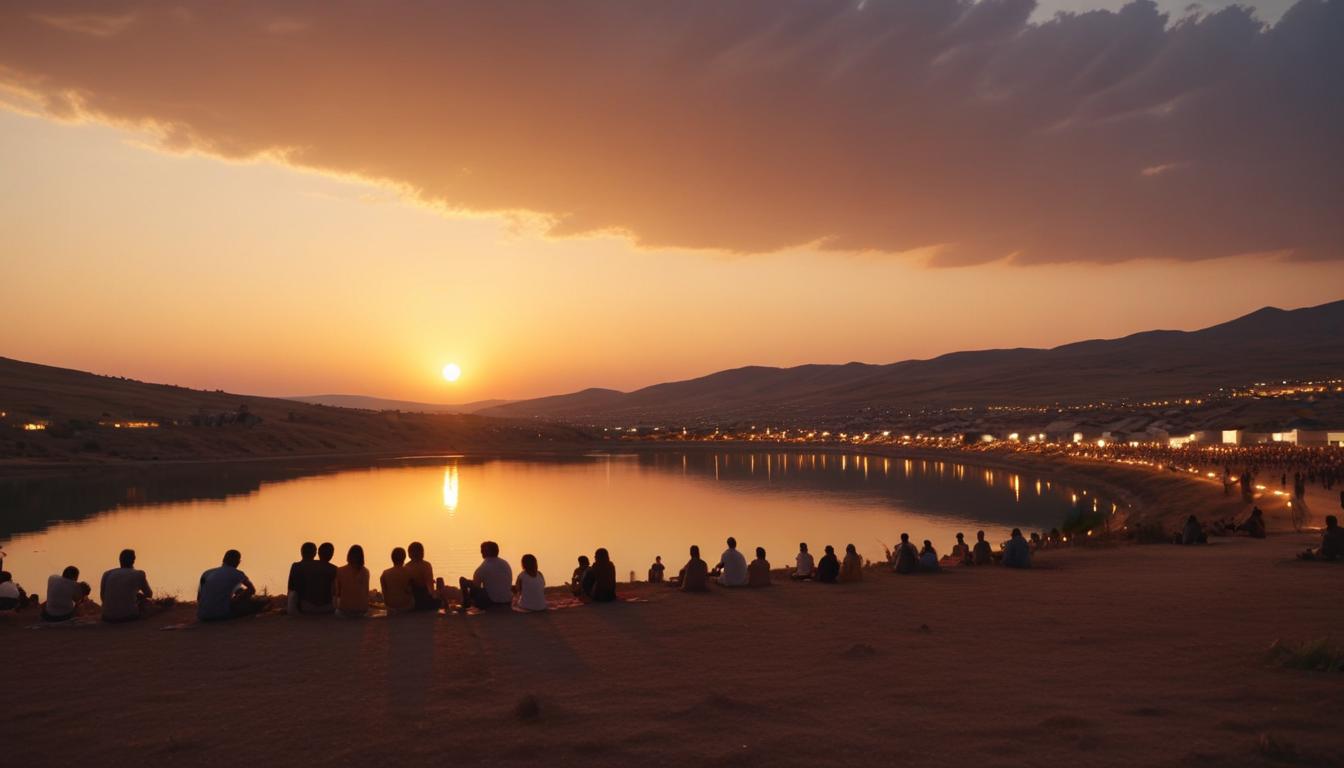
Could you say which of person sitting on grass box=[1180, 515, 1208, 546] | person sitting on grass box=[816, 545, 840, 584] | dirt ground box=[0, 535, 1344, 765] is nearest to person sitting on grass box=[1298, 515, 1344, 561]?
dirt ground box=[0, 535, 1344, 765]

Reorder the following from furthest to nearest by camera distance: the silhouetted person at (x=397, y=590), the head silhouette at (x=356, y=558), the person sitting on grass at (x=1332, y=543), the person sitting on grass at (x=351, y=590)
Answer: the person sitting on grass at (x=1332, y=543) → the silhouetted person at (x=397, y=590) → the person sitting on grass at (x=351, y=590) → the head silhouette at (x=356, y=558)

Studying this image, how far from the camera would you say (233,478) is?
233 feet

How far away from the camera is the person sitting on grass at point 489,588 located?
13023mm

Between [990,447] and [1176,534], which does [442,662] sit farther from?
[990,447]

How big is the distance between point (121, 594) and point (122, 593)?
0.02 metres

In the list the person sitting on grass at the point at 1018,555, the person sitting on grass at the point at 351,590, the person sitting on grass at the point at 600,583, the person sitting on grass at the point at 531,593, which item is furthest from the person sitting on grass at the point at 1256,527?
the person sitting on grass at the point at 351,590

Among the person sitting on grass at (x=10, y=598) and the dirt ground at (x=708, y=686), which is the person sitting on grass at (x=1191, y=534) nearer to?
the dirt ground at (x=708, y=686)

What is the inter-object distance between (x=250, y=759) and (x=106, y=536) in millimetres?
38202

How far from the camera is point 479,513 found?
1966 inches

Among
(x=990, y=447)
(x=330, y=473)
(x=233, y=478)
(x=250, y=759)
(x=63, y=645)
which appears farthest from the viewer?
(x=990, y=447)

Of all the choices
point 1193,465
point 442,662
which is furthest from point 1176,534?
point 1193,465

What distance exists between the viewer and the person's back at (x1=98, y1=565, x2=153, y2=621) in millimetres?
11781

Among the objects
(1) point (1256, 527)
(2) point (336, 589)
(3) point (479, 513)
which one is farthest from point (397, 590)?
(3) point (479, 513)

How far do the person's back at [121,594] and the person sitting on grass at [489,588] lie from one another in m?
4.29
